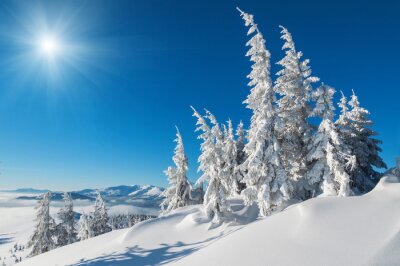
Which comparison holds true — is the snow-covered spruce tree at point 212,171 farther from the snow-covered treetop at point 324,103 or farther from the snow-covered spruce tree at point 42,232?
the snow-covered spruce tree at point 42,232

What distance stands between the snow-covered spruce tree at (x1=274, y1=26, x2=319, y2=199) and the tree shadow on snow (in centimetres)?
989

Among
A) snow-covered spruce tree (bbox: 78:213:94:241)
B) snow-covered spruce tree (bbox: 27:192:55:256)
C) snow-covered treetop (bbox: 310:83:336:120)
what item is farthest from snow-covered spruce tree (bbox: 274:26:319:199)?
snow-covered spruce tree (bbox: 78:213:94:241)

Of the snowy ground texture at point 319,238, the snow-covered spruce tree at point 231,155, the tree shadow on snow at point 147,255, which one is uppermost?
the snow-covered spruce tree at point 231,155

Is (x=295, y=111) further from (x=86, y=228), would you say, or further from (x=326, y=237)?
(x=86, y=228)

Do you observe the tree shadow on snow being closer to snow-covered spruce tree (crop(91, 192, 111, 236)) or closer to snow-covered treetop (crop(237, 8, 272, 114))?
snow-covered treetop (crop(237, 8, 272, 114))

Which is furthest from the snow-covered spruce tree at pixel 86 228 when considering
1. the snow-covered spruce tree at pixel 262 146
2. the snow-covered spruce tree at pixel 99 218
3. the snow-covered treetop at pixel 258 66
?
the snow-covered treetop at pixel 258 66

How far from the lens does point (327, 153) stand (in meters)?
22.0

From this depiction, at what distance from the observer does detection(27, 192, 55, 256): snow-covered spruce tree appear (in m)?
42.8

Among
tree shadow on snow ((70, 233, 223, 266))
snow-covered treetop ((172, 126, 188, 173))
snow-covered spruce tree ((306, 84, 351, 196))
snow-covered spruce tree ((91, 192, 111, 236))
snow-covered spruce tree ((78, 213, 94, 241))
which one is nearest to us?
tree shadow on snow ((70, 233, 223, 266))

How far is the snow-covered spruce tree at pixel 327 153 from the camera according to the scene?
21531 mm

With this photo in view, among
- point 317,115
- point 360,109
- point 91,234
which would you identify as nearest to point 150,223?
point 317,115

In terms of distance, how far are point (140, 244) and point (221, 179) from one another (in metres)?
8.64

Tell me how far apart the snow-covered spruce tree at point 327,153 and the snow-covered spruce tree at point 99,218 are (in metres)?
43.5

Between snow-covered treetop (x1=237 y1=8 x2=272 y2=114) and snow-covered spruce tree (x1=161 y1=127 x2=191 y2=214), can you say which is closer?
snow-covered treetop (x1=237 y1=8 x2=272 y2=114)
